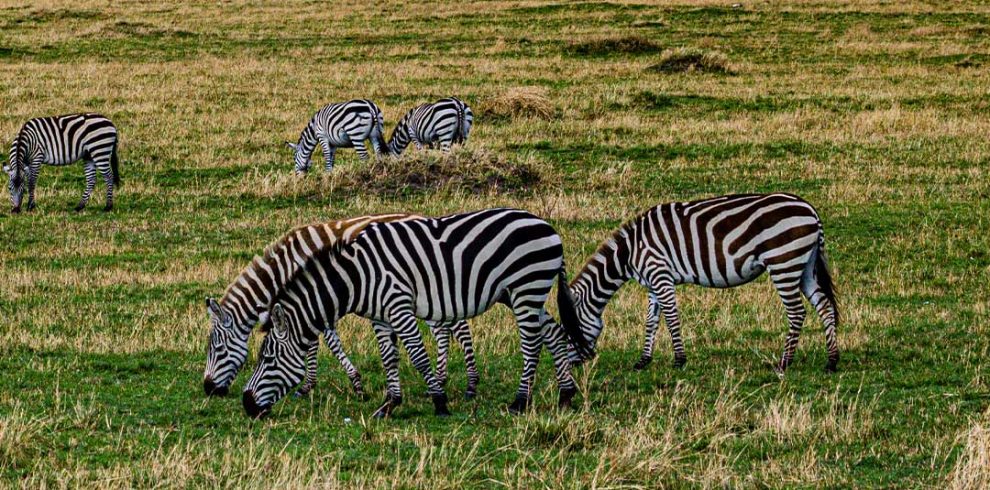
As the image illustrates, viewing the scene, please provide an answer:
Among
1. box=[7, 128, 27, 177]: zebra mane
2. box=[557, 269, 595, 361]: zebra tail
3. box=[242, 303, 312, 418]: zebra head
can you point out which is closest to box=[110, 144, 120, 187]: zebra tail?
box=[7, 128, 27, 177]: zebra mane

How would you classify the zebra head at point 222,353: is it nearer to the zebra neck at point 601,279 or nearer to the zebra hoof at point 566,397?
the zebra hoof at point 566,397

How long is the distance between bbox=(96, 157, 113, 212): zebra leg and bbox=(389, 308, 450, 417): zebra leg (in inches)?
495

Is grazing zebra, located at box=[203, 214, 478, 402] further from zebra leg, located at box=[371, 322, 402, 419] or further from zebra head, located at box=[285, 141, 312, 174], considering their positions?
zebra head, located at box=[285, 141, 312, 174]

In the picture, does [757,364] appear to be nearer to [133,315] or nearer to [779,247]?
[779,247]

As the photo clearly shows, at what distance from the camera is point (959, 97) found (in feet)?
101

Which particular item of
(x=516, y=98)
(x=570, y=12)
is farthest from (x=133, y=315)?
(x=570, y=12)

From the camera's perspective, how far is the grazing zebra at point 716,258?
37.8ft

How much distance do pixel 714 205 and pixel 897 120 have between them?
16867 millimetres

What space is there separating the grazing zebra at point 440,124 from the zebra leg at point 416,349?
15.2 meters

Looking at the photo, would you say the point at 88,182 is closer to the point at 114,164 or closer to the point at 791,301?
the point at 114,164

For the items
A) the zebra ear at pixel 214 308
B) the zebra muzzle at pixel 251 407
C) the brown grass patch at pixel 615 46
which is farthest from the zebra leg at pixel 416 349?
the brown grass patch at pixel 615 46

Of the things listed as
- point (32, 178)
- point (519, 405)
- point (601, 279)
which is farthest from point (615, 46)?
point (519, 405)

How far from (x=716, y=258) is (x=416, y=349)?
339 centimetres

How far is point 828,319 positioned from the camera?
37.9 feet
